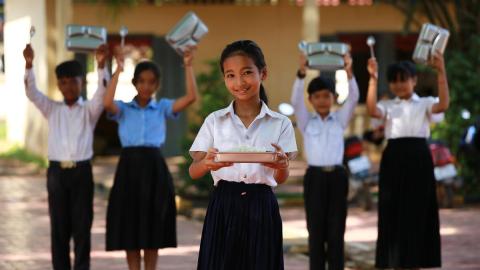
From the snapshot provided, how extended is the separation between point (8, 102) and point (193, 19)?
1203 centimetres

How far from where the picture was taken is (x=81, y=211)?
25.9 feet

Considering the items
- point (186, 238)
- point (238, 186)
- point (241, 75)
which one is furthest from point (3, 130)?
point (241, 75)

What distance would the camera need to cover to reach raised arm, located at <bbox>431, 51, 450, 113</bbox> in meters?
8.12

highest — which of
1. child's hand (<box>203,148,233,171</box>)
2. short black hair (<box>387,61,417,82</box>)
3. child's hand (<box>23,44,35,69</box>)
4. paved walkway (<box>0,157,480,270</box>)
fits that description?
child's hand (<box>23,44,35,69</box>)

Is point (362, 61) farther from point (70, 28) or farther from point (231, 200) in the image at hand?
point (231, 200)

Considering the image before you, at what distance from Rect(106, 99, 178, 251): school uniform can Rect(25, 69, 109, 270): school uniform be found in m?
0.23

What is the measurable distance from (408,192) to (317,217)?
0.87 metres

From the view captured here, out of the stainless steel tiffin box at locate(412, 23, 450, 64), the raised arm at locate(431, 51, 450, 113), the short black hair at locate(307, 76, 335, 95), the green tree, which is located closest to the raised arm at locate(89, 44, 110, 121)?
the short black hair at locate(307, 76, 335, 95)

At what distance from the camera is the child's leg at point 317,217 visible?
26.1 feet

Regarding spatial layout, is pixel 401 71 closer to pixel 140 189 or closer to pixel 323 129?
pixel 323 129

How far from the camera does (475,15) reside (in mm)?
14984

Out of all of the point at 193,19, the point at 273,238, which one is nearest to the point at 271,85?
the point at 193,19

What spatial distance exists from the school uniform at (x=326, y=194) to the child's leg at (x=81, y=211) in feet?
5.04

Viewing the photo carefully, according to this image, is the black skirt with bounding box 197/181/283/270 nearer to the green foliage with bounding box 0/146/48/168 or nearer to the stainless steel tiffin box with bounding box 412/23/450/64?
the stainless steel tiffin box with bounding box 412/23/450/64
